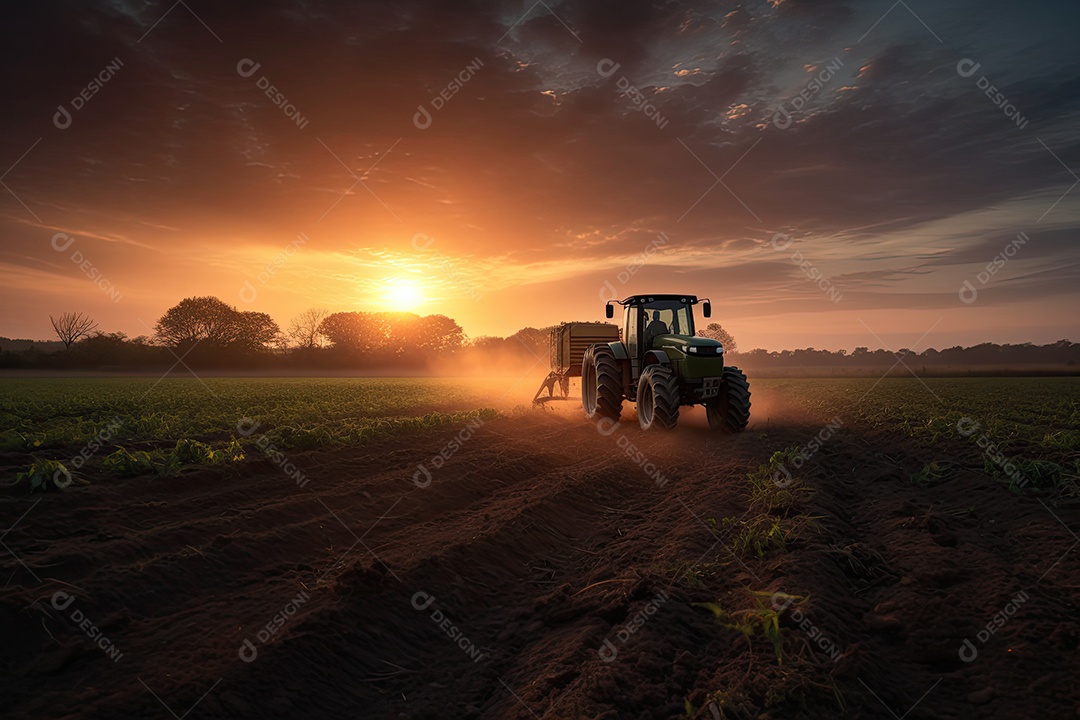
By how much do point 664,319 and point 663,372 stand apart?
2280 millimetres

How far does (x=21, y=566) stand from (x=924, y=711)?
7003mm

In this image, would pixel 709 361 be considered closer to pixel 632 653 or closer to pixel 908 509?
pixel 908 509

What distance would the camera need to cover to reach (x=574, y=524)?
7.13 meters

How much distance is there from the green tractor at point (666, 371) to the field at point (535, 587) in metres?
2.76

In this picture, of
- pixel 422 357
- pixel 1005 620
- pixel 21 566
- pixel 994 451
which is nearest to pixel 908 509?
pixel 1005 620

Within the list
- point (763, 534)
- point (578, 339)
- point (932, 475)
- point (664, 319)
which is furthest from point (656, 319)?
point (763, 534)

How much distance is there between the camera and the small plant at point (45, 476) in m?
6.64

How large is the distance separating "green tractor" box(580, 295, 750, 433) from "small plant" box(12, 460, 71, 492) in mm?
9598

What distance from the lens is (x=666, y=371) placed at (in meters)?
11.8

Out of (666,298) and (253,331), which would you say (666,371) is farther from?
(253,331)

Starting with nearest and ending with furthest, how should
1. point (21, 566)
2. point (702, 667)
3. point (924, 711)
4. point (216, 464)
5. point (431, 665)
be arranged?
point (924, 711) → point (702, 667) → point (431, 665) → point (21, 566) → point (216, 464)

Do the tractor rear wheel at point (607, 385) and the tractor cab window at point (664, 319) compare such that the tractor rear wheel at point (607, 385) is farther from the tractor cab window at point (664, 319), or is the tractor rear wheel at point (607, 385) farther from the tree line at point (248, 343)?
the tree line at point (248, 343)

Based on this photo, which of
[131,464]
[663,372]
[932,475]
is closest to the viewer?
[131,464]

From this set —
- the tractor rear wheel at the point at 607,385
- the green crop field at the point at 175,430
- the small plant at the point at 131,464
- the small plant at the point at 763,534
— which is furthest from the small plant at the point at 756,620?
the tractor rear wheel at the point at 607,385
